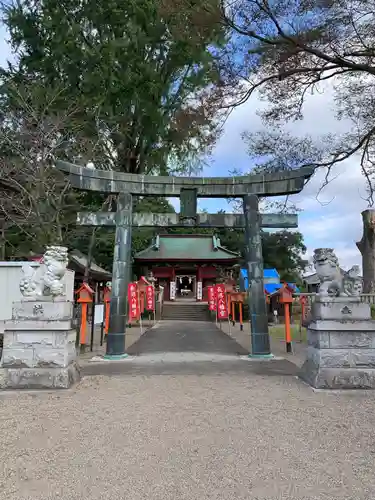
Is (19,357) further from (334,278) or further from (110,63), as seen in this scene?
(110,63)

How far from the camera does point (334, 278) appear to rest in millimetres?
6207

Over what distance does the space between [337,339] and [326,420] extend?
177 cm

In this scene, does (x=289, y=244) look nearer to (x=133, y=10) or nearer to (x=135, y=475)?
(x=133, y=10)

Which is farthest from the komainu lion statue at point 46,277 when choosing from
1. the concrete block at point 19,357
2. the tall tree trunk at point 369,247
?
the tall tree trunk at point 369,247

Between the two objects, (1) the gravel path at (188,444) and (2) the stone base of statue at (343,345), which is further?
(2) the stone base of statue at (343,345)

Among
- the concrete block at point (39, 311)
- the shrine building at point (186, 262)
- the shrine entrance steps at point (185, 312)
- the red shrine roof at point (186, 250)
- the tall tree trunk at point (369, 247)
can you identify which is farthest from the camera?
the shrine building at point (186, 262)

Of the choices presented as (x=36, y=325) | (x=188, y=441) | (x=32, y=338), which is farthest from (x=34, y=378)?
(x=188, y=441)

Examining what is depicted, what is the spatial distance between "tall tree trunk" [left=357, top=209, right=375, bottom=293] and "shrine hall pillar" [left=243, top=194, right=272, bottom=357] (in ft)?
27.0

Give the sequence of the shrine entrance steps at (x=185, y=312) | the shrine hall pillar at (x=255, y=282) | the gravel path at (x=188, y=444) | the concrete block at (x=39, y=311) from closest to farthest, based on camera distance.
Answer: the gravel path at (x=188, y=444) → the concrete block at (x=39, y=311) → the shrine hall pillar at (x=255, y=282) → the shrine entrance steps at (x=185, y=312)

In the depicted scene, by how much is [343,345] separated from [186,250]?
25.9m

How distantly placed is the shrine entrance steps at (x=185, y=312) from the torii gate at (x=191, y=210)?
1619cm

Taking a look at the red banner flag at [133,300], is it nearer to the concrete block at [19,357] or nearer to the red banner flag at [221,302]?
the red banner flag at [221,302]

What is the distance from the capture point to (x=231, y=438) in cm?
383

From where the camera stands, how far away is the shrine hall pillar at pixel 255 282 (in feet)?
29.4
